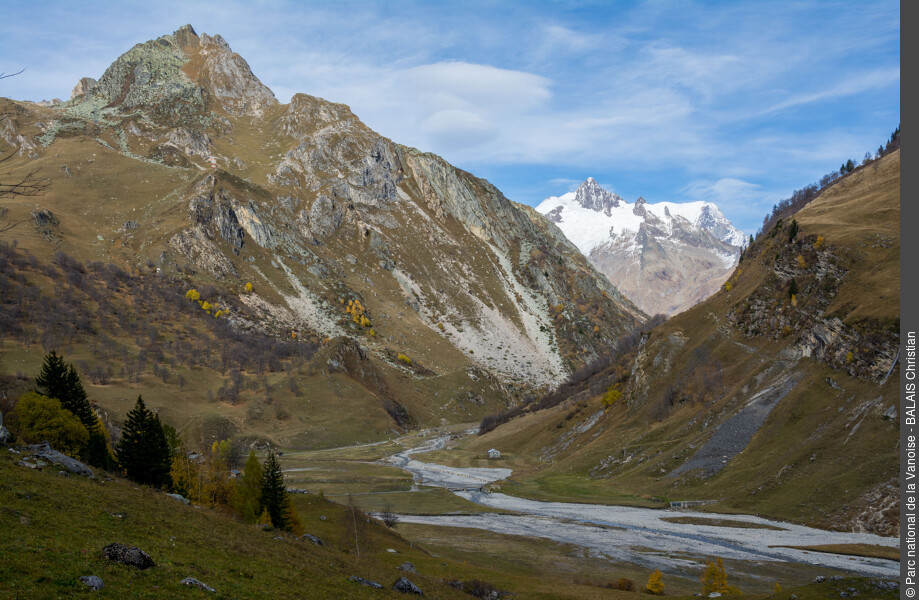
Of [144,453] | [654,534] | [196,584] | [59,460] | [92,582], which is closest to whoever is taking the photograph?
[92,582]

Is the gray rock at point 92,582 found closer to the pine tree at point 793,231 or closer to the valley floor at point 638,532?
the valley floor at point 638,532

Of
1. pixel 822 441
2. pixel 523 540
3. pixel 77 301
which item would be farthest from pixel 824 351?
pixel 77 301

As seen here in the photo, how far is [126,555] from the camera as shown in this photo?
20.2 metres

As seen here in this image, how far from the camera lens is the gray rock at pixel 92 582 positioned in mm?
17500

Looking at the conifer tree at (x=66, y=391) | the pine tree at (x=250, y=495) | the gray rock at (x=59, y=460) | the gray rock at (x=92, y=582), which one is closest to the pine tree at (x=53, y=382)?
the conifer tree at (x=66, y=391)

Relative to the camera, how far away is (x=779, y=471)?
73938 mm

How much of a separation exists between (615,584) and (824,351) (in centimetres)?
5888

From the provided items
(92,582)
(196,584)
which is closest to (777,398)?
(196,584)

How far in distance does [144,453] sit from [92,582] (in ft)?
121

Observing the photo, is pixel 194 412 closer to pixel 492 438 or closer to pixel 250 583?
pixel 492 438

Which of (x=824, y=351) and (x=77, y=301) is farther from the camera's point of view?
(x=77, y=301)

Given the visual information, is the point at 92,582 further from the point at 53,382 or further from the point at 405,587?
the point at 53,382

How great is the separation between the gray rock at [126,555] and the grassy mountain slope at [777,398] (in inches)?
2742

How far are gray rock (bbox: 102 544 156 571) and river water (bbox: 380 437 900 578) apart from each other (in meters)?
52.2
